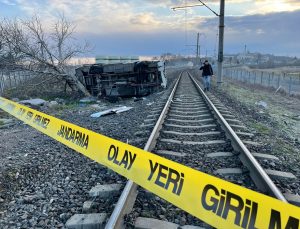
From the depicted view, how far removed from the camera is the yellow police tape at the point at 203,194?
2768 mm

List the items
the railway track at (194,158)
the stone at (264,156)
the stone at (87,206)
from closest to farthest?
the railway track at (194,158), the stone at (87,206), the stone at (264,156)

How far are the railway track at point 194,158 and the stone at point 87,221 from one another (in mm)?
184

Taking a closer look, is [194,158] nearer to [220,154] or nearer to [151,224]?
[220,154]

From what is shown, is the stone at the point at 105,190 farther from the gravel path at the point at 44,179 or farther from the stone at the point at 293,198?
the stone at the point at 293,198

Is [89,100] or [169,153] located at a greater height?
[169,153]

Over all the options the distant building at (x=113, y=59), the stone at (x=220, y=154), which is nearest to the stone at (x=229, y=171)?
the stone at (x=220, y=154)

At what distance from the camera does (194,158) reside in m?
6.18

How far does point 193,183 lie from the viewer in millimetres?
3289

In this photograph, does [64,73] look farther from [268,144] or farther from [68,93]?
[268,144]

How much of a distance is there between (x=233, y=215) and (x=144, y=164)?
1.23 meters

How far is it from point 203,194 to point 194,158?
301 cm

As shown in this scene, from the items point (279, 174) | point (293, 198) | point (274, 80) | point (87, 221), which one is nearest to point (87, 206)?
point (87, 221)

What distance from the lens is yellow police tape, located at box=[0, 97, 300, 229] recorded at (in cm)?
277

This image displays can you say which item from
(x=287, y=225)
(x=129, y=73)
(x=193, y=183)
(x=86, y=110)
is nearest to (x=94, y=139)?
(x=193, y=183)
